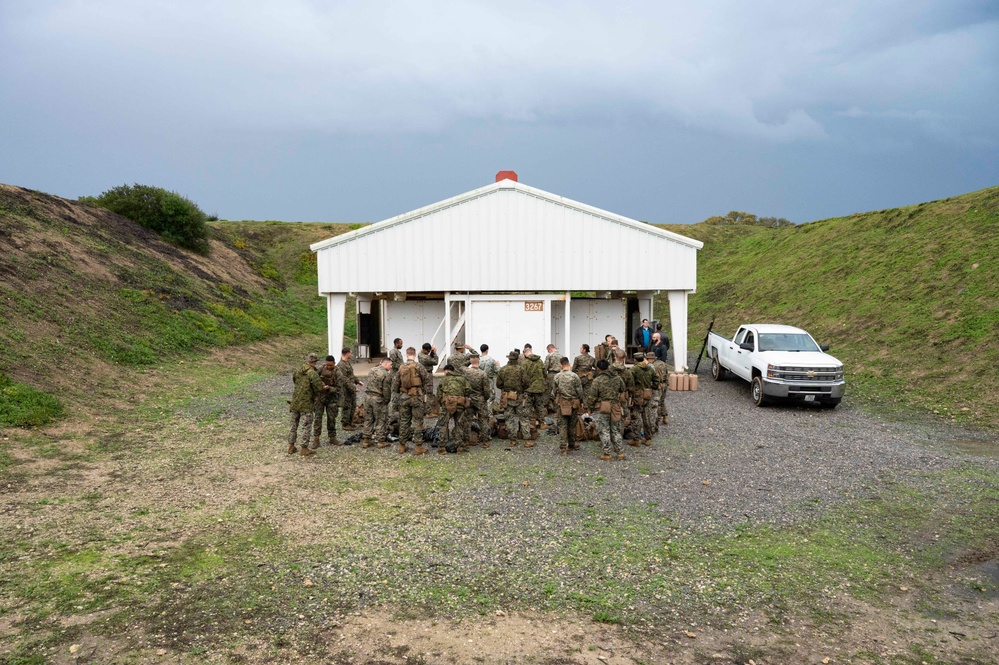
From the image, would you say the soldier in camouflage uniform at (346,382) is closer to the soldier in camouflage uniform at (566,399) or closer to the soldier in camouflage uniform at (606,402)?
the soldier in camouflage uniform at (566,399)

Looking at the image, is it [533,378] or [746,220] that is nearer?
[533,378]

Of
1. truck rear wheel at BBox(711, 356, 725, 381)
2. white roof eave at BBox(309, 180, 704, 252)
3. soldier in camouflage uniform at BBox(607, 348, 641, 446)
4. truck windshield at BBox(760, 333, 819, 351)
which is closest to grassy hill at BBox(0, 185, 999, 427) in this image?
truck windshield at BBox(760, 333, 819, 351)

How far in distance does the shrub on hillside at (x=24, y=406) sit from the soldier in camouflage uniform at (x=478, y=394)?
9.04 metres

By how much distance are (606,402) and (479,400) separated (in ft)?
8.37

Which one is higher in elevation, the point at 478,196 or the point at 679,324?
the point at 478,196

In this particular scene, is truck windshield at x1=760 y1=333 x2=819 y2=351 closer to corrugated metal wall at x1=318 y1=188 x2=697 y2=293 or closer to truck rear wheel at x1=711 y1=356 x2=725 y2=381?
truck rear wheel at x1=711 y1=356 x2=725 y2=381

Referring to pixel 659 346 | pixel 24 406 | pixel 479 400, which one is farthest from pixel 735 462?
pixel 24 406

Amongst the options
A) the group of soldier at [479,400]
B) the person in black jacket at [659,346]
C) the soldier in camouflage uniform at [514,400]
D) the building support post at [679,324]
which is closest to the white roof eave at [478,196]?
the building support post at [679,324]

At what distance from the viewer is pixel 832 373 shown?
15.0 m

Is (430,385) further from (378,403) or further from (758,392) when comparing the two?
(758,392)

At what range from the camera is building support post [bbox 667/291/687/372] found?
20312 millimetres

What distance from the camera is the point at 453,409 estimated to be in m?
11.4

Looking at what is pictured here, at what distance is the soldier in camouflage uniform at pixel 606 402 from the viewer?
10984mm

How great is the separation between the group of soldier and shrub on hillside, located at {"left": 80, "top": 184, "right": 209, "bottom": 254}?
2988 cm
